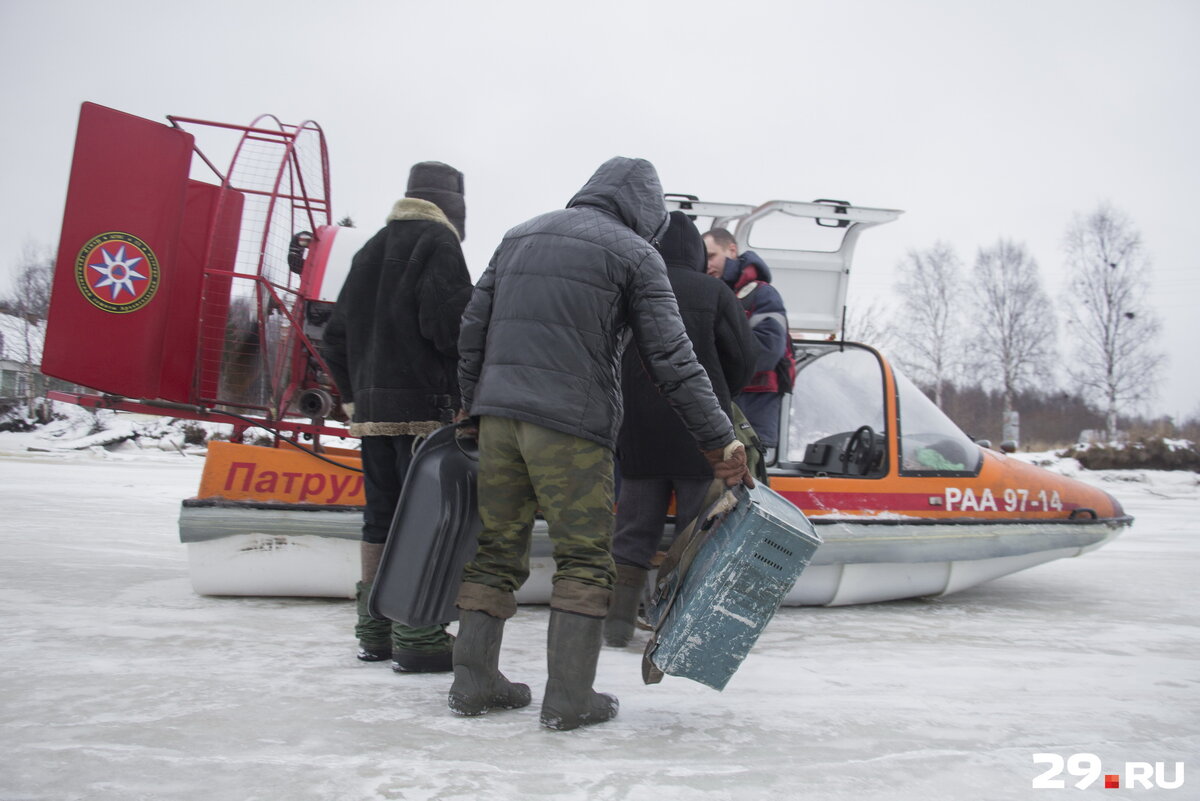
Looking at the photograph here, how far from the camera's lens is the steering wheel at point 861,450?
16.4ft

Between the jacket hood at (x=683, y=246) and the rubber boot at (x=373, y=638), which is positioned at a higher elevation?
the jacket hood at (x=683, y=246)

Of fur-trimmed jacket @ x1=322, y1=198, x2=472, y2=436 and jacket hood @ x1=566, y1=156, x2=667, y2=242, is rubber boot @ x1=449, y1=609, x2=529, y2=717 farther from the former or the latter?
jacket hood @ x1=566, y1=156, x2=667, y2=242

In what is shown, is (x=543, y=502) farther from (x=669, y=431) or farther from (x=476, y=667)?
(x=669, y=431)

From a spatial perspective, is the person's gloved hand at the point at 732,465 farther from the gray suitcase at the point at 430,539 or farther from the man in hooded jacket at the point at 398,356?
the man in hooded jacket at the point at 398,356

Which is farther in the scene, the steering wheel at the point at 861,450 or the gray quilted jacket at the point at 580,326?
the steering wheel at the point at 861,450

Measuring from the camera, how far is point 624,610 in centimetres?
367

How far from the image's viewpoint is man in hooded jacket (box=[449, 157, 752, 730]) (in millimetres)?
2578

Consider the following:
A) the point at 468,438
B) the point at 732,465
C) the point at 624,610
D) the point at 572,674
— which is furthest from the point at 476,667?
the point at 624,610

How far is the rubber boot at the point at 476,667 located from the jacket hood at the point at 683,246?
1.73m

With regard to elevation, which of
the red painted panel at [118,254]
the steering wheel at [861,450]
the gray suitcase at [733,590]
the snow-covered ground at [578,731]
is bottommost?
the snow-covered ground at [578,731]

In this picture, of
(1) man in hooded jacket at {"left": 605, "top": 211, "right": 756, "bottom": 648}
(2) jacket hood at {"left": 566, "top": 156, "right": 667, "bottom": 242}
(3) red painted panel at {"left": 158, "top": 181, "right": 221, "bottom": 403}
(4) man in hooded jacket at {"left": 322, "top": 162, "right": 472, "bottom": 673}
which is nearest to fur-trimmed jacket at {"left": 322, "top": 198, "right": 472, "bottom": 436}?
(4) man in hooded jacket at {"left": 322, "top": 162, "right": 472, "bottom": 673}

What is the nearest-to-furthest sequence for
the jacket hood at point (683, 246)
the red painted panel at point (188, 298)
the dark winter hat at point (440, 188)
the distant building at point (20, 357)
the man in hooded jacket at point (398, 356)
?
the man in hooded jacket at point (398, 356), the dark winter hat at point (440, 188), the jacket hood at point (683, 246), the red painted panel at point (188, 298), the distant building at point (20, 357)

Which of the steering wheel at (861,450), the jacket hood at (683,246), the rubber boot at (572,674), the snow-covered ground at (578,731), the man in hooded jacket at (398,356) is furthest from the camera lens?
the steering wheel at (861,450)

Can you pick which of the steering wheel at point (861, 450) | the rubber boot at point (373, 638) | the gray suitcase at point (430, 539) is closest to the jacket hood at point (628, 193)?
the gray suitcase at point (430, 539)
